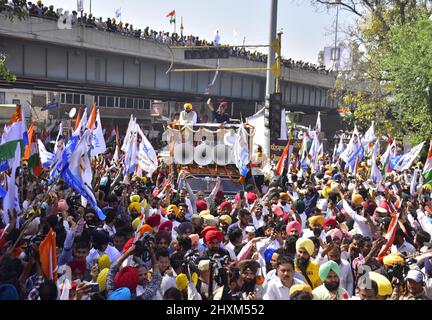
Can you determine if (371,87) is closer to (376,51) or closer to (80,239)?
(376,51)

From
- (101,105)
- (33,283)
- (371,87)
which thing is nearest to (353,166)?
(33,283)

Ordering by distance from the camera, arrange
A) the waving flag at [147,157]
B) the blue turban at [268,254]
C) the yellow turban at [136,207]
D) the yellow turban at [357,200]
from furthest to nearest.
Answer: the waving flag at [147,157]
the yellow turban at [357,200]
the yellow turban at [136,207]
the blue turban at [268,254]

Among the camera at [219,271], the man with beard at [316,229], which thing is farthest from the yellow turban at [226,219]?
the camera at [219,271]

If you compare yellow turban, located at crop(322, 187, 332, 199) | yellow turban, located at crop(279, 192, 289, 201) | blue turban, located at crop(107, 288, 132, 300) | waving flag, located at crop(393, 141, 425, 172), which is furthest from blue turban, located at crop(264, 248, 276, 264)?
waving flag, located at crop(393, 141, 425, 172)

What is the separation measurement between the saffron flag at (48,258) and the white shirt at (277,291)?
1.99 m

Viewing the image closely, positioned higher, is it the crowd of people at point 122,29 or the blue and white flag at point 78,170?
the crowd of people at point 122,29

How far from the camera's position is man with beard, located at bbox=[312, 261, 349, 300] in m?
5.59

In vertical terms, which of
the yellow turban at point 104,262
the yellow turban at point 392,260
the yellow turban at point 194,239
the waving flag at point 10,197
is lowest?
the yellow turban at point 104,262

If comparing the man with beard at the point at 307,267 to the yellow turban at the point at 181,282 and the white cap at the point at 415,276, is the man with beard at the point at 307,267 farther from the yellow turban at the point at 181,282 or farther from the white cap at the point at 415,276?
the yellow turban at the point at 181,282

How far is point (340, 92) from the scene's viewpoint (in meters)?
34.6

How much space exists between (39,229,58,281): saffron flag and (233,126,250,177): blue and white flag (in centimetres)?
796

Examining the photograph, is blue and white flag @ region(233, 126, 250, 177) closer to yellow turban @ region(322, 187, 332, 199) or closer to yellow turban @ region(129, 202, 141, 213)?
yellow turban @ region(322, 187, 332, 199)

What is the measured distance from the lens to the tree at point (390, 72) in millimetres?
25078

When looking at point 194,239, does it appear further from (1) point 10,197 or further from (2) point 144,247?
(1) point 10,197
